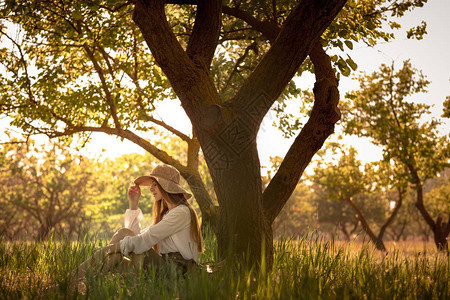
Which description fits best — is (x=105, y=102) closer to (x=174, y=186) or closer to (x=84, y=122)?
(x=84, y=122)

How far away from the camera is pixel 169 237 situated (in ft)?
15.6

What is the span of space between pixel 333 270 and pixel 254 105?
2.12 m

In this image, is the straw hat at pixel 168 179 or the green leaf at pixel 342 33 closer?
the straw hat at pixel 168 179

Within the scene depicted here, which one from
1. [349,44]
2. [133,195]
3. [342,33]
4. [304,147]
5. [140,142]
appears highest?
[342,33]

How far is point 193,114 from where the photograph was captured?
5324 millimetres

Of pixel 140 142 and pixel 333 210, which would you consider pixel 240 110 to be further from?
pixel 333 210

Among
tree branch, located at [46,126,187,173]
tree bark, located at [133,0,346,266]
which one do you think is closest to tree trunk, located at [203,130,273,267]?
tree bark, located at [133,0,346,266]

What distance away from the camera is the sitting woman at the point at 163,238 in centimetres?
442

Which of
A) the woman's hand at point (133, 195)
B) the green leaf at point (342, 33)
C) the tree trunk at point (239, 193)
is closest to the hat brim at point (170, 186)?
the tree trunk at point (239, 193)

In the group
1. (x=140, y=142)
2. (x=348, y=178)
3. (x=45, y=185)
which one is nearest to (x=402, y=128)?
(x=348, y=178)

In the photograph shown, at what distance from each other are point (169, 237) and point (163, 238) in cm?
20

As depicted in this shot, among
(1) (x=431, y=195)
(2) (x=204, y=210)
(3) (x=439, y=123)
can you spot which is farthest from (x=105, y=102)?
(1) (x=431, y=195)

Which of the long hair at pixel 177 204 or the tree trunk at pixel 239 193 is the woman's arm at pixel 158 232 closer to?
the long hair at pixel 177 204

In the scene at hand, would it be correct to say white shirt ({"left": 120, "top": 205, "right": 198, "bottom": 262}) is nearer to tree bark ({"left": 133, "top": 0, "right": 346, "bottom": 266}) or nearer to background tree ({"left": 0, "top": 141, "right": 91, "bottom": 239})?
tree bark ({"left": 133, "top": 0, "right": 346, "bottom": 266})
